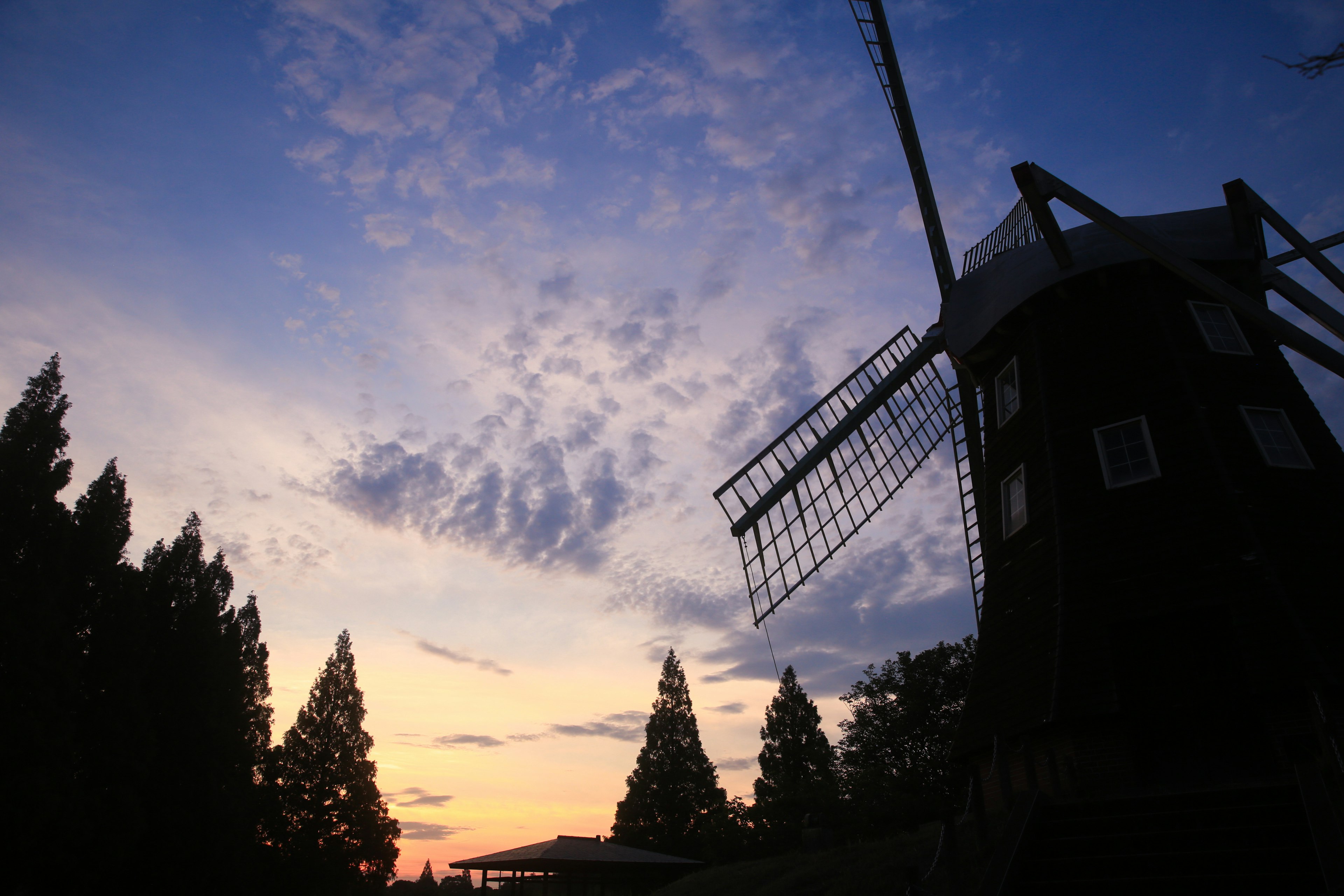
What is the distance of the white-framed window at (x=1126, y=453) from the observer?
1030 cm

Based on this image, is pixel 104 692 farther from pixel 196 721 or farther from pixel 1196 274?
pixel 1196 274

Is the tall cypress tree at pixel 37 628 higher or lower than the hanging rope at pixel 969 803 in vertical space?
higher

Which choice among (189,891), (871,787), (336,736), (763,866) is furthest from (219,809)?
(871,787)

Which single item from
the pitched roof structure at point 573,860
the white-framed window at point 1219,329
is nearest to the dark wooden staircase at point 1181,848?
the white-framed window at point 1219,329

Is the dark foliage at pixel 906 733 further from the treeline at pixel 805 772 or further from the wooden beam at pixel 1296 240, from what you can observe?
the wooden beam at pixel 1296 240

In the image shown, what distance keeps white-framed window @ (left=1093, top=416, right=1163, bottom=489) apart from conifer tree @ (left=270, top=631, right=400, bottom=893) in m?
37.0

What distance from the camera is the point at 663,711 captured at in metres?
47.9

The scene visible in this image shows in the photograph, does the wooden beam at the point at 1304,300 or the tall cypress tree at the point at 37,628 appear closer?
the wooden beam at the point at 1304,300

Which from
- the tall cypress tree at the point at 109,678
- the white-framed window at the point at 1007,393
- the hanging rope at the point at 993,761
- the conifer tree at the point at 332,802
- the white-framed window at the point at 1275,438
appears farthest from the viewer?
the conifer tree at the point at 332,802

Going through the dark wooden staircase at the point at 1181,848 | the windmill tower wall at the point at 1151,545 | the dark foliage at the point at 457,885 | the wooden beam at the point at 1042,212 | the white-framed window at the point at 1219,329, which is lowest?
the dark foliage at the point at 457,885

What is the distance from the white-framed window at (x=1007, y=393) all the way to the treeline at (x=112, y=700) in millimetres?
23068

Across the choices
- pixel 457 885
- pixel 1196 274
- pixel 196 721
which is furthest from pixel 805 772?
pixel 457 885

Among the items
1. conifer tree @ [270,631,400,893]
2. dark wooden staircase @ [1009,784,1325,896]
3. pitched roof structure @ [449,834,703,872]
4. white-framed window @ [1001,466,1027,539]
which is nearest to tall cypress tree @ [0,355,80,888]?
pitched roof structure @ [449,834,703,872]

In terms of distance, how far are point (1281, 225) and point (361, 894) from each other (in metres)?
42.8
